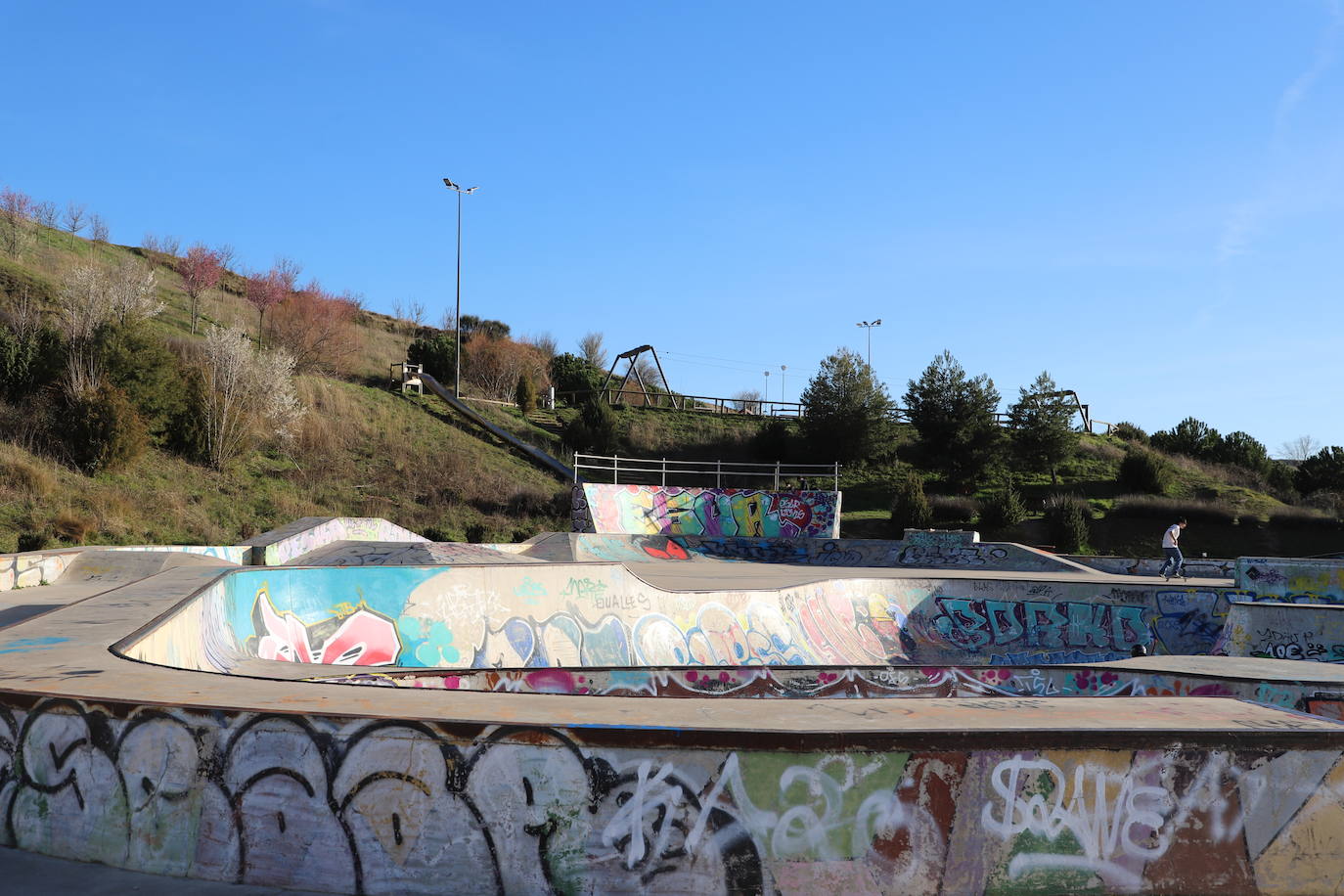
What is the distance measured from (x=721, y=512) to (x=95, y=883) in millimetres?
25979

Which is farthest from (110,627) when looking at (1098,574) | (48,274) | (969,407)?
(969,407)

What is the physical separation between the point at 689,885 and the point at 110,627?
5631mm

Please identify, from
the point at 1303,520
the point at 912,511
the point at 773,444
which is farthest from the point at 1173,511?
the point at 773,444

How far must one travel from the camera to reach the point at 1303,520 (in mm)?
34031

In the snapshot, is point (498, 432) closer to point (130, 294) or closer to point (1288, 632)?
point (130, 294)

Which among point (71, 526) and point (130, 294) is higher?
point (130, 294)

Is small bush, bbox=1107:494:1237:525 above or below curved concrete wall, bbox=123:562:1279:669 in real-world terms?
above

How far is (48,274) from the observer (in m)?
35.1

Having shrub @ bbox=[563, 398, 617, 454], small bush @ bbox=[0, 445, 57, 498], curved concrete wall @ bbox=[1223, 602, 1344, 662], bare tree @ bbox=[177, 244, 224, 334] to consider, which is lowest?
curved concrete wall @ bbox=[1223, 602, 1344, 662]

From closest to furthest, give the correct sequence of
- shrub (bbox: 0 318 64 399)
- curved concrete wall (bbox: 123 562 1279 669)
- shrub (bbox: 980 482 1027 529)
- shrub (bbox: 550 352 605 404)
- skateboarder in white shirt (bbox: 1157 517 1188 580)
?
curved concrete wall (bbox: 123 562 1279 669)
skateboarder in white shirt (bbox: 1157 517 1188 580)
shrub (bbox: 0 318 64 399)
shrub (bbox: 980 482 1027 529)
shrub (bbox: 550 352 605 404)

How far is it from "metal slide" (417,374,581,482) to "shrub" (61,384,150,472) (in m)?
15.8

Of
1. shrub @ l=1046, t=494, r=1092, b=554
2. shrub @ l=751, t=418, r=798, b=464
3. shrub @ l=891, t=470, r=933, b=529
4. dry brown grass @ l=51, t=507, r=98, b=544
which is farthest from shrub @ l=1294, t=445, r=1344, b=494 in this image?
dry brown grass @ l=51, t=507, r=98, b=544

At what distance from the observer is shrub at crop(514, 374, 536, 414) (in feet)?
Answer: 148

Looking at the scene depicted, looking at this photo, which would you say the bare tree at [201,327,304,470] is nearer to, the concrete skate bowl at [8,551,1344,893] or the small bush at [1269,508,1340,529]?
the concrete skate bowl at [8,551,1344,893]
